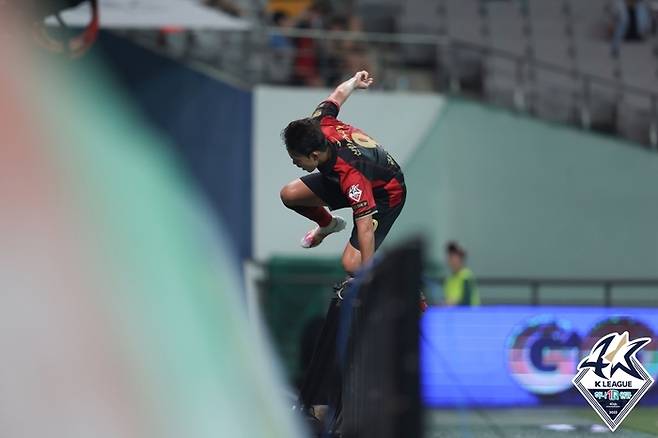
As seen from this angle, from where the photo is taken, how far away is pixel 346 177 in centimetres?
747

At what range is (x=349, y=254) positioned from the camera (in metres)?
7.68

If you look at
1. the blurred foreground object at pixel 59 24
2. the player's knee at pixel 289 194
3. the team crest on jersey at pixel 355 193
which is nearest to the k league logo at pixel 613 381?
the team crest on jersey at pixel 355 193

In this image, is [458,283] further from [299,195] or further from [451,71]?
[299,195]

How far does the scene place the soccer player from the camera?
7352mm

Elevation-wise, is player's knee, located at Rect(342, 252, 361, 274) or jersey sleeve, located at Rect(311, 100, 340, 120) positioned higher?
jersey sleeve, located at Rect(311, 100, 340, 120)

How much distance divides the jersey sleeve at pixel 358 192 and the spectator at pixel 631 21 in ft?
41.8

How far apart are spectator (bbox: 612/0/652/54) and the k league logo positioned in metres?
12.0

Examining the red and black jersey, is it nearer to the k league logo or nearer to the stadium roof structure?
the k league logo

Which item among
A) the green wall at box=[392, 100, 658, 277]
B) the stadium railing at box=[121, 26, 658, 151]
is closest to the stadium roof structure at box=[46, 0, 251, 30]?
the stadium railing at box=[121, 26, 658, 151]

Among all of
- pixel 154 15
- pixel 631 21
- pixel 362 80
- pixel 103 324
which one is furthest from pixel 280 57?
pixel 103 324

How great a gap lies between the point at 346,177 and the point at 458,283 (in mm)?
7004

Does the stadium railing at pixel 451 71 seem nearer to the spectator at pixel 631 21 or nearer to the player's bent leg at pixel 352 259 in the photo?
the spectator at pixel 631 21

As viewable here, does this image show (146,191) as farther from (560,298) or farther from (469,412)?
(560,298)

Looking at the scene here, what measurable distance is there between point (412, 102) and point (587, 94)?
108 inches
